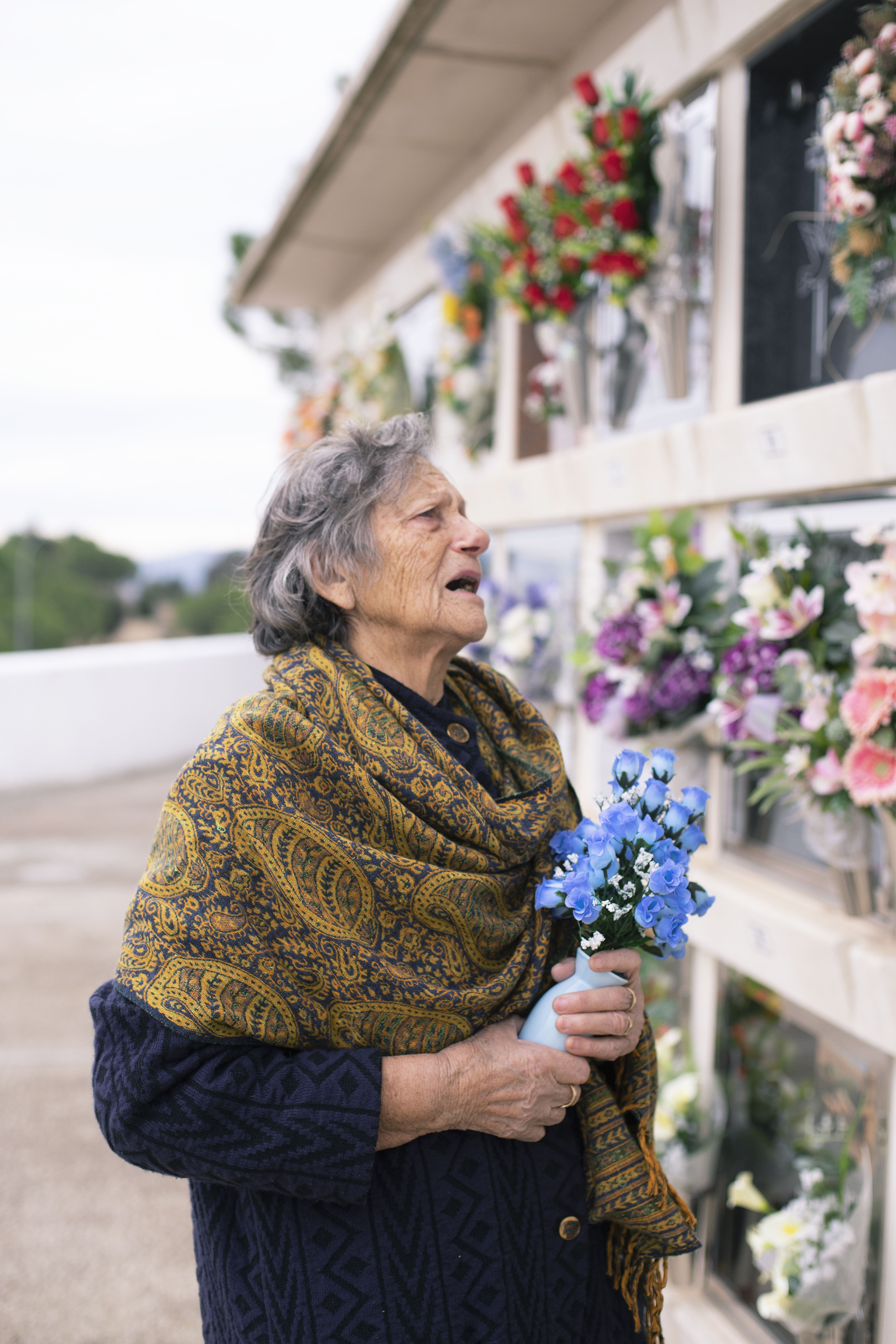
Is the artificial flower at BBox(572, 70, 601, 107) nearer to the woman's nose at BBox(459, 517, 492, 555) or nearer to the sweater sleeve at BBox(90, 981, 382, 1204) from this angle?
the woman's nose at BBox(459, 517, 492, 555)

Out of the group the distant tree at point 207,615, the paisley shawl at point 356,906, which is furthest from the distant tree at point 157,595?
the paisley shawl at point 356,906

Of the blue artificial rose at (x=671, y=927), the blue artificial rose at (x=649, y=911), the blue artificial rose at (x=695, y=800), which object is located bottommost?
the blue artificial rose at (x=671, y=927)

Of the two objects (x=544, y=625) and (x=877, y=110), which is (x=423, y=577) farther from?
(x=544, y=625)

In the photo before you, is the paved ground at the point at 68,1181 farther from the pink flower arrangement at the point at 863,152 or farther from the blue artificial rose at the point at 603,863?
the pink flower arrangement at the point at 863,152

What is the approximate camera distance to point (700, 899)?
1304 millimetres

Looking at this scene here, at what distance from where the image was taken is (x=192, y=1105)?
1163 mm

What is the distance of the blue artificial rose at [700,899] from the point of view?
127 centimetres

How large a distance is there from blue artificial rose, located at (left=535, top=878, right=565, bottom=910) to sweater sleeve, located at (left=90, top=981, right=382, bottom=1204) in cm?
27

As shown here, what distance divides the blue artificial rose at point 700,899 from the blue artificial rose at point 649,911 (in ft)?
0.25

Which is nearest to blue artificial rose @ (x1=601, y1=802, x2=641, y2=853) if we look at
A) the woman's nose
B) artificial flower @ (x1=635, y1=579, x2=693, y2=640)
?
the woman's nose

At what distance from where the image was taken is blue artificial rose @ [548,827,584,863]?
130 centimetres

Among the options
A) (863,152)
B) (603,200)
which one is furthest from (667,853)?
(603,200)

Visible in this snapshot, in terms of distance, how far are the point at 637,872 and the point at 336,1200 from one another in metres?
0.51

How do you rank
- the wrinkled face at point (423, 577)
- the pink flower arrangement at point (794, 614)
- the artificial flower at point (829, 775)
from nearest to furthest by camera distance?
the wrinkled face at point (423, 577) < the artificial flower at point (829, 775) < the pink flower arrangement at point (794, 614)
